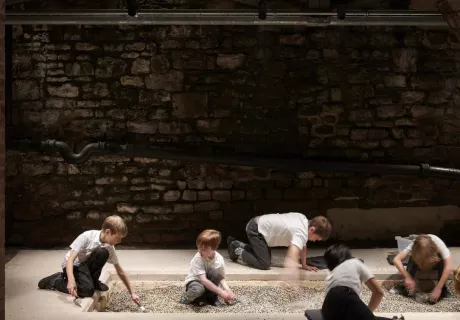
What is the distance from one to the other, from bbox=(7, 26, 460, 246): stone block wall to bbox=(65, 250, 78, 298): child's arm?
6.31ft

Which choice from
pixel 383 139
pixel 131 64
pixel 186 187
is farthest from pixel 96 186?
pixel 383 139

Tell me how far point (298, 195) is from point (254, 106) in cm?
110

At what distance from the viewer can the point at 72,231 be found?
6379mm

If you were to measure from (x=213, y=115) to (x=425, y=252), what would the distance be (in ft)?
8.79

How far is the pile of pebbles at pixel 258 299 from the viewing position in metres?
4.69

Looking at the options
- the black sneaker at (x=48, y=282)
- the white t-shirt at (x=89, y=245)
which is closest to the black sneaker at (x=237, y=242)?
the white t-shirt at (x=89, y=245)

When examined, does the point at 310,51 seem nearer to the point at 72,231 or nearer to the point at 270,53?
the point at 270,53

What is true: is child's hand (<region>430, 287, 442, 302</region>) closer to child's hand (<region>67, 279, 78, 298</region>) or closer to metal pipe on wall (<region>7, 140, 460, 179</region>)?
metal pipe on wall (<region>7, 140, 460, 179</region>)

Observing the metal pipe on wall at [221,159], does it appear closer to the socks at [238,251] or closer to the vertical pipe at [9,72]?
the vertical pipe at [9,72]

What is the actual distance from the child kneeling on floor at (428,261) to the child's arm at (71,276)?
105 inches

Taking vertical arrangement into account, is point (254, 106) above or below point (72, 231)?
above

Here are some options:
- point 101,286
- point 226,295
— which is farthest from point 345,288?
point 101,286

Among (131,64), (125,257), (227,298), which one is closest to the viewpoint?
(227,298)

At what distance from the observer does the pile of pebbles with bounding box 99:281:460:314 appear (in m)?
4.69
